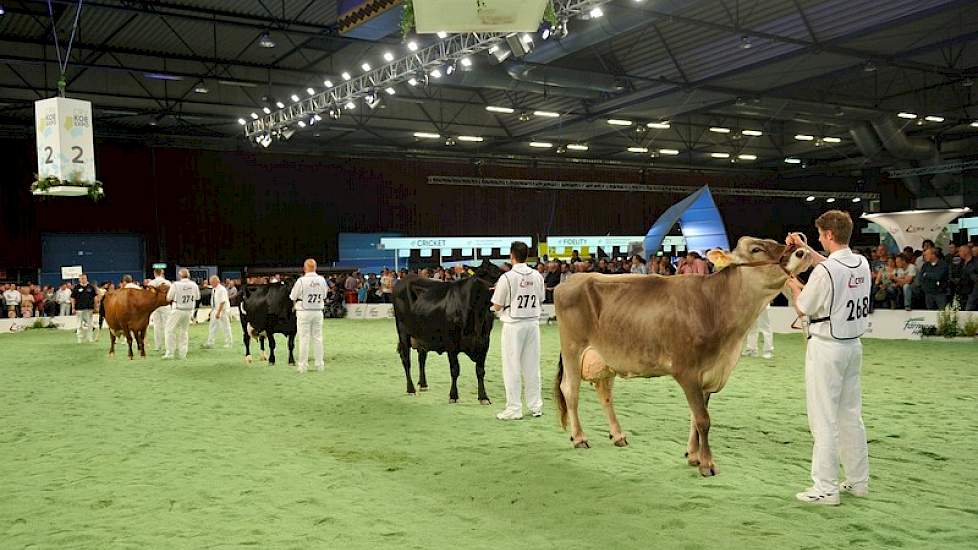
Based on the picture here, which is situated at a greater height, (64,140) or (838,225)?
(64,140)

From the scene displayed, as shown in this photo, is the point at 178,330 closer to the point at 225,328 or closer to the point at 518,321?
the point at 225,328

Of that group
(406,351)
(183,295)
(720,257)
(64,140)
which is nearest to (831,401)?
(720,257)

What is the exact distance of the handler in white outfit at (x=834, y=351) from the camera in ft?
15.6

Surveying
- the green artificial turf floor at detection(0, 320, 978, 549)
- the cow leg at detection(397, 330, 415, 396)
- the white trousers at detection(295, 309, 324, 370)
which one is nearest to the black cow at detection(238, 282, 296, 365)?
the white trousers at detection(295, 309, 324, 370)

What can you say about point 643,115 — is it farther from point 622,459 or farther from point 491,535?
point 491,535

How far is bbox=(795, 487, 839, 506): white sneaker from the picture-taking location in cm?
482

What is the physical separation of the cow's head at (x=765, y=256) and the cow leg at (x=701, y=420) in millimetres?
947

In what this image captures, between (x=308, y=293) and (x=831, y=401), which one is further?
(x=308, y=293)

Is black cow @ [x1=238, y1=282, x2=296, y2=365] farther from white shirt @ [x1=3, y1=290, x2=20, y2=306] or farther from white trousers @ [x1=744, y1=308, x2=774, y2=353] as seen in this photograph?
white shirt @ [x1=3, y1=290, x2=20, y2=306]

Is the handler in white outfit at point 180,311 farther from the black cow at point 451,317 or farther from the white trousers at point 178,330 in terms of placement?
the black cow at point 451,317

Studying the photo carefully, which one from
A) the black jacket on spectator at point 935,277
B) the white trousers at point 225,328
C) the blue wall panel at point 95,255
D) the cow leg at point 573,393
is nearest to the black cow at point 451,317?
the cow leg at point 573,393

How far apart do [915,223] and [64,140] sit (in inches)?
774

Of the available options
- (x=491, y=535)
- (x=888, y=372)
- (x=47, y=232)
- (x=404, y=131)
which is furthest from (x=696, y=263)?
(x=47, y=232)

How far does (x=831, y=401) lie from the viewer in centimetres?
476
